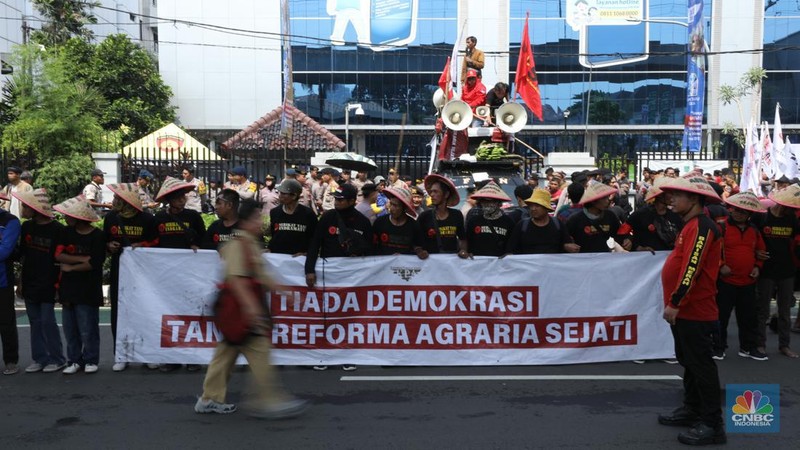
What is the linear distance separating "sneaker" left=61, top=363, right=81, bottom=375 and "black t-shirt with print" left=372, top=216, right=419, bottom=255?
308cm

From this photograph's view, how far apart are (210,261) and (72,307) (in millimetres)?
1358

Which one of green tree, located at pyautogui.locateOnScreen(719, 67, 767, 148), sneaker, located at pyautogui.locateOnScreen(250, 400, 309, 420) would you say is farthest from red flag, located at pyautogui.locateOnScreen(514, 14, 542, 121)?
green tree, located at pyautogui.locateOnScreen(719, 67, 767, 148)

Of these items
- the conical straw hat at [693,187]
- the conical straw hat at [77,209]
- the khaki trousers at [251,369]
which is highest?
the conical straw hat at [693,187]

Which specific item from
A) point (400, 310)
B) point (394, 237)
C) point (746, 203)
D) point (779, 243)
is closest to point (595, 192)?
point (746, 203)

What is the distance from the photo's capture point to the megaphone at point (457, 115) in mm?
13078

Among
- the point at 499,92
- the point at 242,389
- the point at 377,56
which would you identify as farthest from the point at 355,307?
the point at 377,56

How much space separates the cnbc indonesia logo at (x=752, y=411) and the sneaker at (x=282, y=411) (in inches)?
127

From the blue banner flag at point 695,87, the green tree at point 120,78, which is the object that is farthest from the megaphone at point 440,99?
the green tree at point 120,78

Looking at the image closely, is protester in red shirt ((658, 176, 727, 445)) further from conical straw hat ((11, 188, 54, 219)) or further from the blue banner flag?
the blue banner flag

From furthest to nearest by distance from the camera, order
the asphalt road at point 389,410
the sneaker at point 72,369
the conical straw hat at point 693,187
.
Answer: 1. the sneaker at point 72,369
2. the asphalt road at point 389,410
3. the conical straw hat at point 693,187

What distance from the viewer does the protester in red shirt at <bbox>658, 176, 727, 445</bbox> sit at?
16.9 ft

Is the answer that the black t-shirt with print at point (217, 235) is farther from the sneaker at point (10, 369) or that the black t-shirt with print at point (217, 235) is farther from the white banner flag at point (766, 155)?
the white banner flag at point (766, 155)

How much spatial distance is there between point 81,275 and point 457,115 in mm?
7700

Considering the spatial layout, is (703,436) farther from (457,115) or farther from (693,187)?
(457,115)
